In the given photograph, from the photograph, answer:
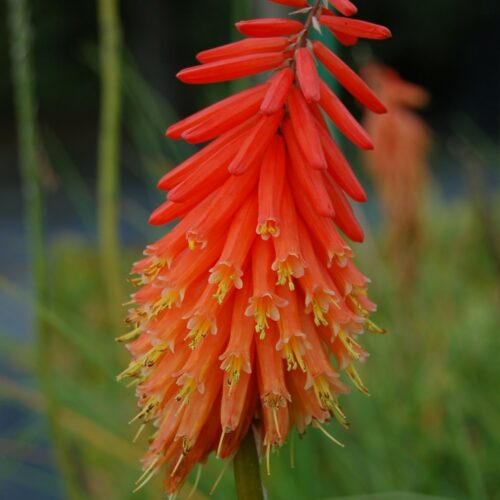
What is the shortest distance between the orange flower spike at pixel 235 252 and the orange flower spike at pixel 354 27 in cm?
25

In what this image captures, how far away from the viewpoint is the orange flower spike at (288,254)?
1.13 metres

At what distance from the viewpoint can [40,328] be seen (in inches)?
75.5

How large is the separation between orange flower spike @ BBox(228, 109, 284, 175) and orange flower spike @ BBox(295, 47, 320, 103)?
0.06m

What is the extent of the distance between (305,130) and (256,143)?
0.22 ft

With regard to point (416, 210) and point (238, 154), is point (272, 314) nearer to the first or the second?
point (238, 154)

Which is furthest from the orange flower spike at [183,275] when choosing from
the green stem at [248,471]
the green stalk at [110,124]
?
the green stalk at [110,124]

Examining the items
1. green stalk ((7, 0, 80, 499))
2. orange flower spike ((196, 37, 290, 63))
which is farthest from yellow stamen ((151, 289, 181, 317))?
green stalk ((7, 0, 80, 499))

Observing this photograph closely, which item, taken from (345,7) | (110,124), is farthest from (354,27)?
(110,124)

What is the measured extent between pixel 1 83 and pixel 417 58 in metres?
8.75

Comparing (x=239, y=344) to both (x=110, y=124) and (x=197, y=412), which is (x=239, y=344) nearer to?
(x=197, y=412)

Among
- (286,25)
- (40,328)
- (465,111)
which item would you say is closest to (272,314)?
(286,25)

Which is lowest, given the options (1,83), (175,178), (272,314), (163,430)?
(163,430)

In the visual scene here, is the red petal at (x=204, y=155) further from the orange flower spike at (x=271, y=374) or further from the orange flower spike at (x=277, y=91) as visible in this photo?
the orange flower spike at (x=271, y=374)

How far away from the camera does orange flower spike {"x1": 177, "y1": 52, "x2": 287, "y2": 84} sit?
115 centimetres
